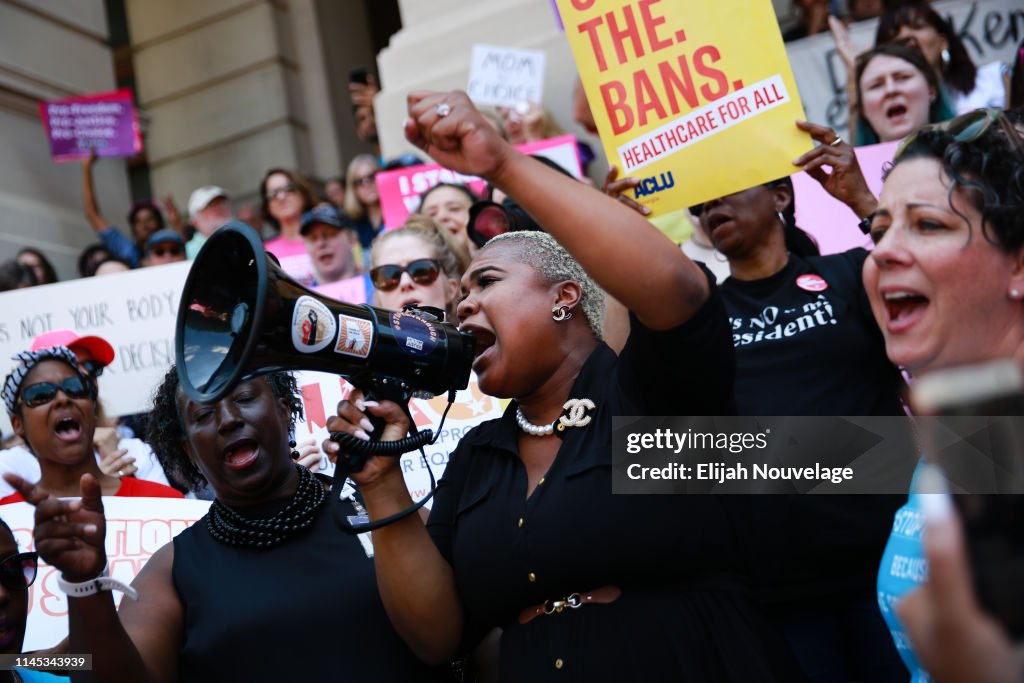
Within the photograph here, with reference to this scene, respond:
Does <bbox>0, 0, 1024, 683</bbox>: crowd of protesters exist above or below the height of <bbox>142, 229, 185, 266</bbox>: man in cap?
below

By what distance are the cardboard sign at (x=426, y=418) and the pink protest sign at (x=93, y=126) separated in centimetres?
476

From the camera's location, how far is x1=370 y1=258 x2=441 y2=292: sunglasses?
167 inches

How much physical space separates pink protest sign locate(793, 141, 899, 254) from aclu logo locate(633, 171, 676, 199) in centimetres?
132

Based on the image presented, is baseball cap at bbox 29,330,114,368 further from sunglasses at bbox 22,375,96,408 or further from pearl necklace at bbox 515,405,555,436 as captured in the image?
pearl necklace at bbox 515,405,555,436

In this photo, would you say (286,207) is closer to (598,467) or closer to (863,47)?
(863,47)

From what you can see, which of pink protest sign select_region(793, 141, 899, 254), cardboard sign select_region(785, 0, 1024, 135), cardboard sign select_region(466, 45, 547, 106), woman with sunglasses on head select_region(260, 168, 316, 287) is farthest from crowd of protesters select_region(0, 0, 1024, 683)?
cardboard sign select_region(785, 0, 1024, 135)

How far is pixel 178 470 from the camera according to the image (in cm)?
364

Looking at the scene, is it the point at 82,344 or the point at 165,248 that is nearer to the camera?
the point at 82,344

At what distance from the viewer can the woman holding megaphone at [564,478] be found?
6.88 ft

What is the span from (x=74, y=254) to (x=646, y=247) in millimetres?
8836

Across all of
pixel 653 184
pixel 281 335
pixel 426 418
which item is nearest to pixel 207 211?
pixel 426 418

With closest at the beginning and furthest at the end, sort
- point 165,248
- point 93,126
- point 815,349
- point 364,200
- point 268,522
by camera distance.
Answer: point 268,522
point 815,349
point 165,248
point 364,200
point 93,126

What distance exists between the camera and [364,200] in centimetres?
680

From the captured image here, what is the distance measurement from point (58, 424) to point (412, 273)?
4.64 ft
